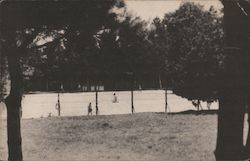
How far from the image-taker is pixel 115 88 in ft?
176

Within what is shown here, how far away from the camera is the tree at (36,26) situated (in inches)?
315

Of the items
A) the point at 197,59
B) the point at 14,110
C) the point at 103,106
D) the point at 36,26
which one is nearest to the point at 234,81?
the point at 36,26

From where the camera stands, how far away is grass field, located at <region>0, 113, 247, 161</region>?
12.1 metres

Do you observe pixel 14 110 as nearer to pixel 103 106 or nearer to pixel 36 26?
pixel 36 26

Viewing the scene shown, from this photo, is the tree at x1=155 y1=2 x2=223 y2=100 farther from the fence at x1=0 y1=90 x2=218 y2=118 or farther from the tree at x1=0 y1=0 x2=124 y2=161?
the tree at x1=0 y1=0 x2=124 y2=161

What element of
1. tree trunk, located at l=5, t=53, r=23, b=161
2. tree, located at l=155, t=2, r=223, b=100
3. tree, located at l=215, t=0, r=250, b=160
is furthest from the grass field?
tree, located at l=215, t=0, r=250, b=160

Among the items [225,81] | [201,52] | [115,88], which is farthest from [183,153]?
[115,88]

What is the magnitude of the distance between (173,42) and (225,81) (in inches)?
644

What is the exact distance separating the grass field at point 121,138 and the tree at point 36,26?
9.20 feet

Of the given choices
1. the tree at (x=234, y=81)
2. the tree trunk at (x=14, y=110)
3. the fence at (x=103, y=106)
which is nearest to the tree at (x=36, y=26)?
the tree trunk at (x=14, y=110)

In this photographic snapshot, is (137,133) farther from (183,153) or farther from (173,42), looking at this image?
(173,42)

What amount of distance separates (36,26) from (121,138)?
23.2 ft

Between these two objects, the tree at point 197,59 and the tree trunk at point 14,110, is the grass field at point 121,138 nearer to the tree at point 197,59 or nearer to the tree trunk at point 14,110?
the tree at point 197,59

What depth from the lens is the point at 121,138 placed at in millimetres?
14812
